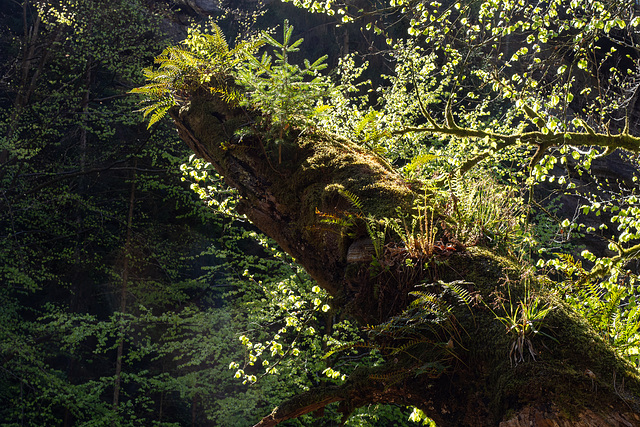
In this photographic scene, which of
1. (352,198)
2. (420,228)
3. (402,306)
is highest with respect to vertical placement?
(352,198)

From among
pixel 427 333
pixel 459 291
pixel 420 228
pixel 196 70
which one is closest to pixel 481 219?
pixel 420 228

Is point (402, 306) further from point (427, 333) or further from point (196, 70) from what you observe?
point (196, 70)

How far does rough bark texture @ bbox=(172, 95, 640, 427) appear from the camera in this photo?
64.5 inches

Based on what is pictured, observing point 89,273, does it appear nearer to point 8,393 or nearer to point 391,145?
point 8,393

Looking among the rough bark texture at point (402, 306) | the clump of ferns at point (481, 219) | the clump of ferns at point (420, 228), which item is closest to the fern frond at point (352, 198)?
the rough bark texture at point (402, 306)

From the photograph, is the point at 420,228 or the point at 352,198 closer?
the point at 420,228

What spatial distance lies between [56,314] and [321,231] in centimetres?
879

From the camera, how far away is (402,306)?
2350mm

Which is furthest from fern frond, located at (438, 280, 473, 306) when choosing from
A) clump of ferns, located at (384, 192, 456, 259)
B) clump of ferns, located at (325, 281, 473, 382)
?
clump of ferns, located at (384, 192, 456, 259)

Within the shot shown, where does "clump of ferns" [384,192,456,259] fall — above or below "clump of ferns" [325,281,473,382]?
above

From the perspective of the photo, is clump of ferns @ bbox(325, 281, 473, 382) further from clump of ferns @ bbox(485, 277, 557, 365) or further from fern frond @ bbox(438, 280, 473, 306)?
clump of ferns @ bbox(485, 277, 557, 365)

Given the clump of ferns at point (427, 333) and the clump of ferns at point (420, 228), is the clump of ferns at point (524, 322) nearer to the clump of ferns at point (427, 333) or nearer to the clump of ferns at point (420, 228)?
the clump of ferns at point (427, 333)

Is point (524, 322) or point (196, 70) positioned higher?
point (196, 70)

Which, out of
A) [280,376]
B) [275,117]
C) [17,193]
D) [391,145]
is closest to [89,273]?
[17,193]
